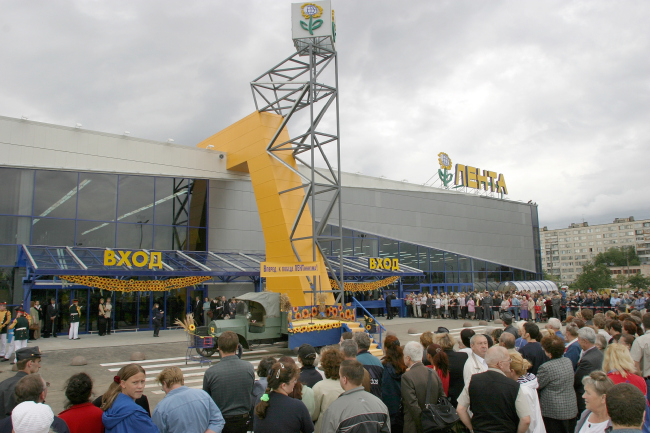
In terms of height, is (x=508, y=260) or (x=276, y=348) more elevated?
(x=508, y=260)

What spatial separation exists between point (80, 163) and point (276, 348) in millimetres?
13947

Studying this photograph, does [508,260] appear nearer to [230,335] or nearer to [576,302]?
[576,302]

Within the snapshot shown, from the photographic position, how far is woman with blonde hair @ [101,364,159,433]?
11.9 ft

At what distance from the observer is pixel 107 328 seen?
848 inches

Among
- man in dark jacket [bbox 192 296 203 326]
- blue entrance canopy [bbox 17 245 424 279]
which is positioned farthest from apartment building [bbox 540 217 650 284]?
man in dark jacket [bbox 192 296 203 326]

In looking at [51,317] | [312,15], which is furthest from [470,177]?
[51,317]

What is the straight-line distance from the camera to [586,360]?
236 inches

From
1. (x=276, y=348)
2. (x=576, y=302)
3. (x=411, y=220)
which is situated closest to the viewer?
(x=276, y=348)

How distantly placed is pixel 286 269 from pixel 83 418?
48.5ft

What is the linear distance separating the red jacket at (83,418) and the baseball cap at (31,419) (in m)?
0.23

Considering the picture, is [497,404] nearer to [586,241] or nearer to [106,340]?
[106,340]

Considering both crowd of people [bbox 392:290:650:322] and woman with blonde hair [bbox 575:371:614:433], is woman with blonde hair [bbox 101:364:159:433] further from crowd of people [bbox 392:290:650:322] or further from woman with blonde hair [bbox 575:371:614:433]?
crowd of people [bbox 392:290:650:322]

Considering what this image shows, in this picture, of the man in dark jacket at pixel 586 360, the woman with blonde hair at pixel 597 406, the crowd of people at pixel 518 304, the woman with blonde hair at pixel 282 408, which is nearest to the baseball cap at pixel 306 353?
the woman with blonde hair at pixel 282 408

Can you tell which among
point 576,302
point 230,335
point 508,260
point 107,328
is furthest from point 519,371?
point 508,260
